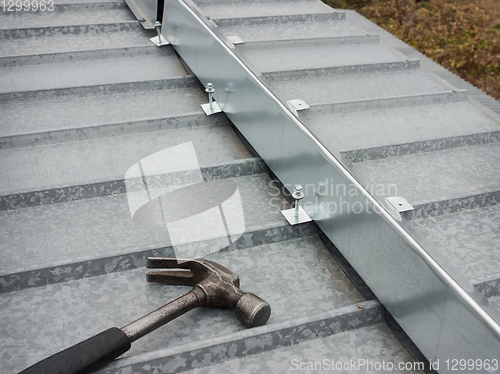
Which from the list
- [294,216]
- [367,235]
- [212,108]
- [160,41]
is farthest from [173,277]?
[160,41]

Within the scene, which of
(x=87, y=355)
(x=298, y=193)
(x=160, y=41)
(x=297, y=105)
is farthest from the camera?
(x=160, y=41)

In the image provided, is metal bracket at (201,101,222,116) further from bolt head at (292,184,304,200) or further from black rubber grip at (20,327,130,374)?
black rubber grip at (20,327,130,374)

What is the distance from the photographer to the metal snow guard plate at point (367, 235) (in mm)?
1084

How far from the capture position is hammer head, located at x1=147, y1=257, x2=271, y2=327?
4.38ft

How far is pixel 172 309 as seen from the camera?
1298 mm

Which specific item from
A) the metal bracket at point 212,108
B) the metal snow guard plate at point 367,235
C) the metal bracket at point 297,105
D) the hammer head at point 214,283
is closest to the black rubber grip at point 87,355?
the hammer head at point 214,283

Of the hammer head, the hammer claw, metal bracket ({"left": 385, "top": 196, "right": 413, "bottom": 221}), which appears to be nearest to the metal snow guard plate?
metal bracket ({"left": 385, "top": 196, "right": 413, "bottom": 221})

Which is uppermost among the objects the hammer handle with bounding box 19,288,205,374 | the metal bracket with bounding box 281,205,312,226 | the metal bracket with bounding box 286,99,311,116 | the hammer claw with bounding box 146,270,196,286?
the metal bracket with bounding box 286,99,311,116

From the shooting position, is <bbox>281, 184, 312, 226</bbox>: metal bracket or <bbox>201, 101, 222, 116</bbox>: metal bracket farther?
<bbox>201, 101, 222, 116</bbox>: metal bracket

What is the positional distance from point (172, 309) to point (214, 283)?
15 centimetres

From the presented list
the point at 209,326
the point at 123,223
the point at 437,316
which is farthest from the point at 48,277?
the point at 437,316

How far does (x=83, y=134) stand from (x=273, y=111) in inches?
35.5

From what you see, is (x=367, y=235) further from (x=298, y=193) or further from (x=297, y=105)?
(x=297, y=105)

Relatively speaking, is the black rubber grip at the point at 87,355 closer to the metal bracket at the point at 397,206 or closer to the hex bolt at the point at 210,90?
the metal bracket at the point at 397,206
